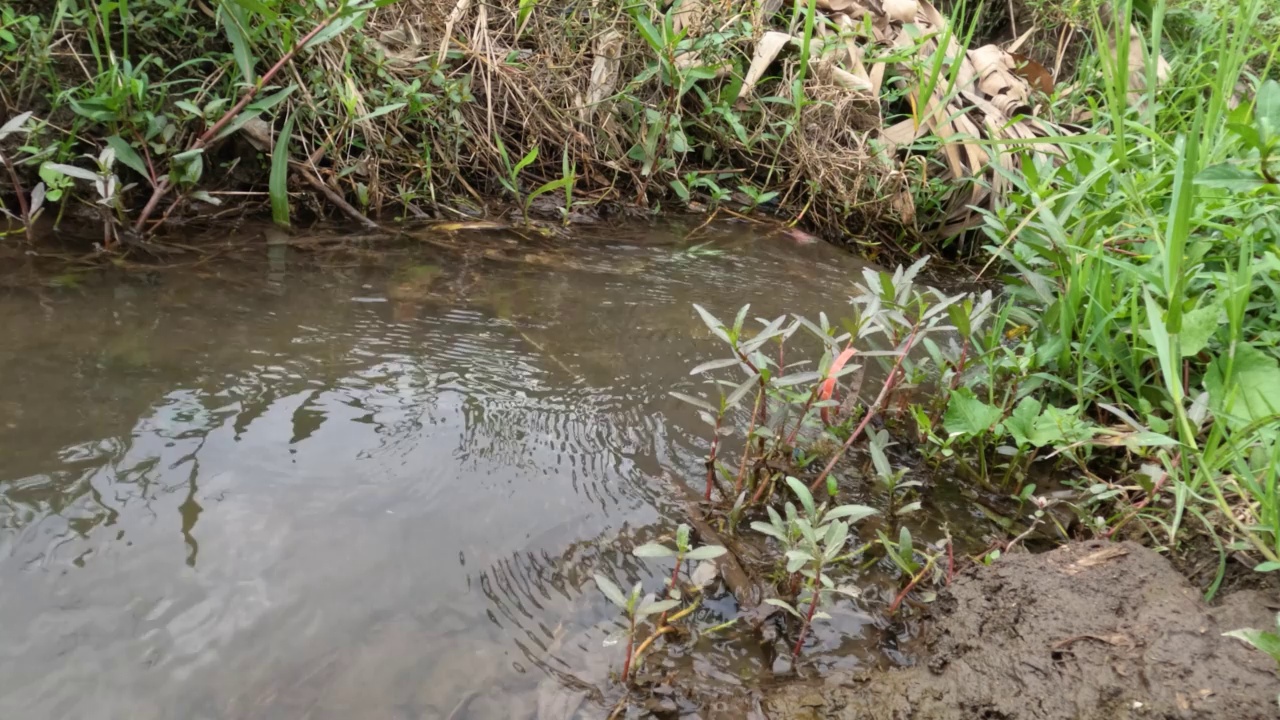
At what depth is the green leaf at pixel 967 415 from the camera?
72.8 inches

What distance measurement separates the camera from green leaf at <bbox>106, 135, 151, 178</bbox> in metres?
2.43

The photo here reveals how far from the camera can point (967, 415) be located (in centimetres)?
187

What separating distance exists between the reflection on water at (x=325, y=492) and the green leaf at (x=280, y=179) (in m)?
0.32

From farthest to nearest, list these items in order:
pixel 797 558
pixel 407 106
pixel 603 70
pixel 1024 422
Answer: pixel 603 70 → pixel 407 106 → pixel 1024 422 → pixel 797 558

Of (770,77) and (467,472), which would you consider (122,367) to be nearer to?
(467,472)

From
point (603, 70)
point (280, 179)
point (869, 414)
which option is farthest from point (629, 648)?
point (603, 70)

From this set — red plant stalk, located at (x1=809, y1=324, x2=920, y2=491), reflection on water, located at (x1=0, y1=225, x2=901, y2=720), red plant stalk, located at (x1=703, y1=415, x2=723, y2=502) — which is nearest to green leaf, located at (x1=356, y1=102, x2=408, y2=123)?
reflection on water, located at (x1=0, y1=225, x2=901, y2=720)

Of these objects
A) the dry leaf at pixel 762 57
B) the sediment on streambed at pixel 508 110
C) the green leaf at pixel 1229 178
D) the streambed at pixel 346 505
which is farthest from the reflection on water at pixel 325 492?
the dry leaf at pixel 762 57

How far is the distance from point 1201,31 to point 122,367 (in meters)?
5.16

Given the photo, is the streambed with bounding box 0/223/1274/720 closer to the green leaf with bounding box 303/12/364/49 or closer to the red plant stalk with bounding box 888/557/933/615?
the red plant stalk with bounding box 888/557/933/615

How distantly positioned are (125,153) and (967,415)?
2438 mm

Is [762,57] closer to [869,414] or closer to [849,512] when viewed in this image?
[869,414]

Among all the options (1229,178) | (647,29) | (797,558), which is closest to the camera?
(797,558)

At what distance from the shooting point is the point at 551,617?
55.4 inches
